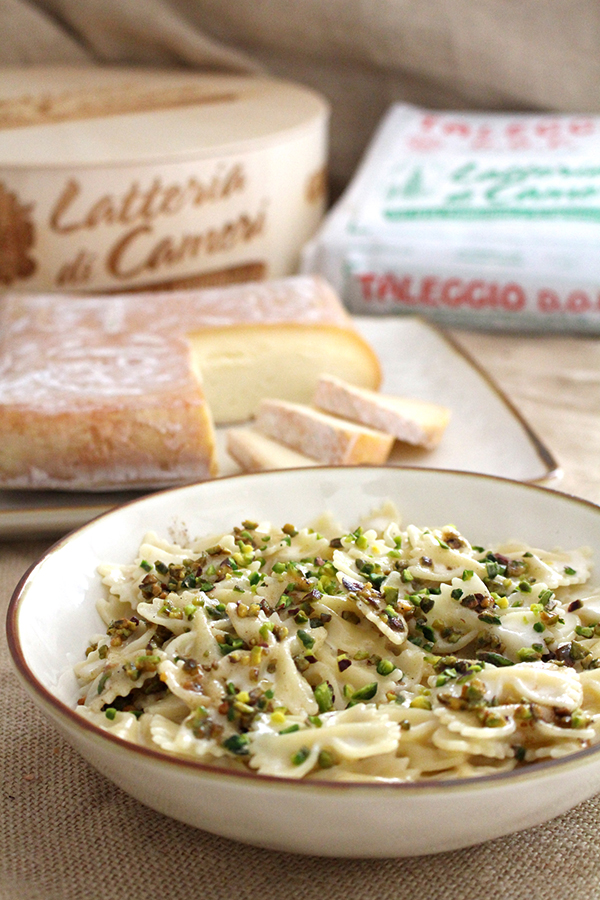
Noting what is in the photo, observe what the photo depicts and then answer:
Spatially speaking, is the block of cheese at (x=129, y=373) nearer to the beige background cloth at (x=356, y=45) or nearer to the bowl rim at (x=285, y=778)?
the bowl rim at (x=285, y=778)

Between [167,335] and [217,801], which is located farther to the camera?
[167,335]

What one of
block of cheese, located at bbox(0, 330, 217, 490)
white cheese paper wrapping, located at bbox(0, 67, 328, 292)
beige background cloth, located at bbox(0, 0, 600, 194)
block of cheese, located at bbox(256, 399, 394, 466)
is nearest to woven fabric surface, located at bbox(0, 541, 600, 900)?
block of cheese, located at bbox(0, 330, 217, 490)

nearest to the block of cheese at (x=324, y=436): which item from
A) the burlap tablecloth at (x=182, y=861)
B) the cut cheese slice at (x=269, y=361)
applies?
the cut cheese slice at (x=269, y=361)

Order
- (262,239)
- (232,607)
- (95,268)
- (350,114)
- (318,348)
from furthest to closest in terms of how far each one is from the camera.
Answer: (350,114)
(262,239)
(95,268)
(318,348)
(232,607)

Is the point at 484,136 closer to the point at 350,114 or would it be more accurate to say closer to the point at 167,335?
the point at 350,114

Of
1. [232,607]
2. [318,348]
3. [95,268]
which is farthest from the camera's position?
[95,268]

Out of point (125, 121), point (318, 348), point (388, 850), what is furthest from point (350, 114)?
point (388, 850)

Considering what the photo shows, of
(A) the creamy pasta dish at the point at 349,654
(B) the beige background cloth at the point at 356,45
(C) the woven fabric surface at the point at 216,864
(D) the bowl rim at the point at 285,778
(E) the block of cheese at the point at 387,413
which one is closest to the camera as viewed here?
(D) the bowl rim at the point at 285,778

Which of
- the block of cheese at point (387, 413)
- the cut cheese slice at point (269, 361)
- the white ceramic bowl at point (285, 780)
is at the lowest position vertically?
the cut cheese slice at point (269, 361)
